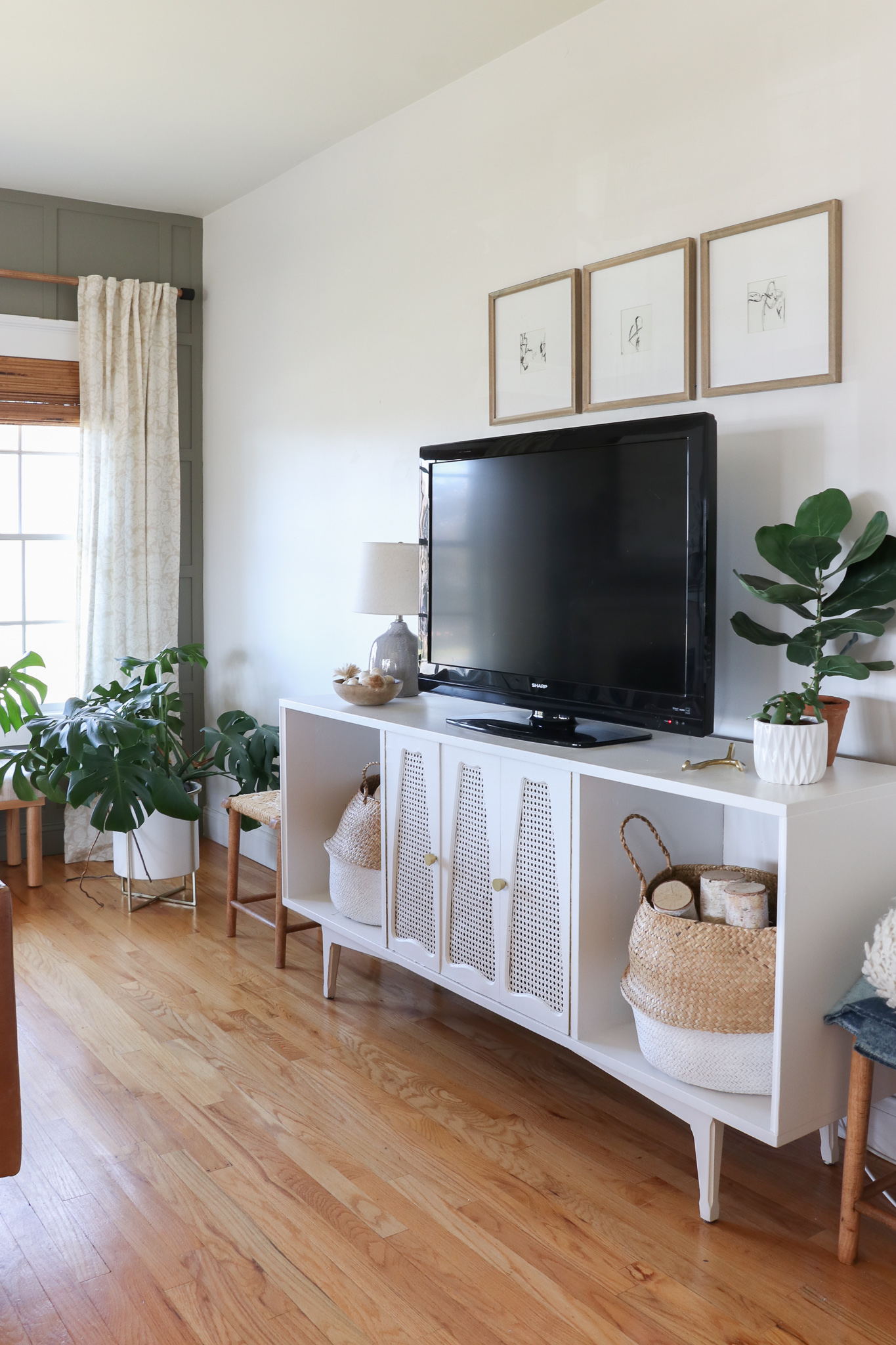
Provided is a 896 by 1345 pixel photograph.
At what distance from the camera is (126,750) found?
373 centimetres

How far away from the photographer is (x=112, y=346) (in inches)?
179

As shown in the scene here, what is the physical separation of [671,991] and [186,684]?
3338mm

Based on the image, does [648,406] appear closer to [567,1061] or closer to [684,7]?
[684,7]

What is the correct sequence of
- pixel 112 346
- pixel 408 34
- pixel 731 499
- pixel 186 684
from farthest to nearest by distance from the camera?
pixel 186 684, pixel 112 346, pixel 408 34, pixel 731 499

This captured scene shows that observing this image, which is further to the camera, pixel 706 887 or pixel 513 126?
pixel 513 126

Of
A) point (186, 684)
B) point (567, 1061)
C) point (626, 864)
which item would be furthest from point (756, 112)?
point (186, 684)

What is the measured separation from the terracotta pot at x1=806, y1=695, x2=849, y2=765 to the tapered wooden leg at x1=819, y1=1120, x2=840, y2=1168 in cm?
77

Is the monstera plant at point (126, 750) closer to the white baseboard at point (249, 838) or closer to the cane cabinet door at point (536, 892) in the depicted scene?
the white baseboard at point (249, 838)

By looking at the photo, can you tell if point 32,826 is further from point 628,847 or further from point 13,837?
point 628,847

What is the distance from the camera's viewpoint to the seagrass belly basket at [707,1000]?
6.36ft

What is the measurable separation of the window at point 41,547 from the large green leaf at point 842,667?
11.0 ft

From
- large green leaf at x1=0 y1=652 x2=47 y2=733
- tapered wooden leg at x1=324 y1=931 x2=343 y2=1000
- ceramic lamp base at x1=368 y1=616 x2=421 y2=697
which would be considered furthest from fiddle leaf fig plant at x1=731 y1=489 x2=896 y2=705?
large green leaf at x1=0 y1=652 x2=47 y2=733

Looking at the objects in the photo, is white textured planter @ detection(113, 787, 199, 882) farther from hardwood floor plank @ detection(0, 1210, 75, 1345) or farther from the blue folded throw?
the blue folded throw

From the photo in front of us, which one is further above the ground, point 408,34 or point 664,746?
point 408,34
